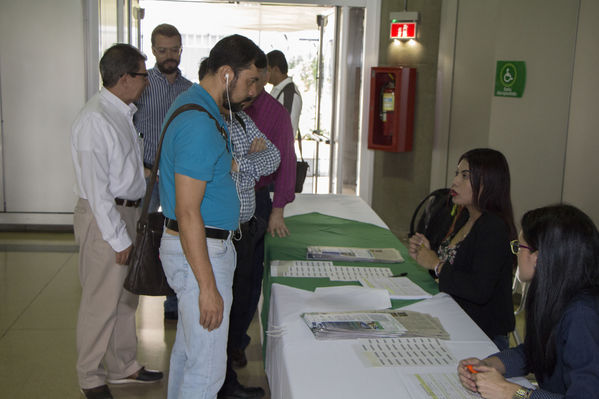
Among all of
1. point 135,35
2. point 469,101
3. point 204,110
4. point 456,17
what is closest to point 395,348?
point 204,110

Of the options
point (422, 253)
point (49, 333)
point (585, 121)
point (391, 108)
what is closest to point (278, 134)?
point (422, 253)

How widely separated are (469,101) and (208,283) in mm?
3912

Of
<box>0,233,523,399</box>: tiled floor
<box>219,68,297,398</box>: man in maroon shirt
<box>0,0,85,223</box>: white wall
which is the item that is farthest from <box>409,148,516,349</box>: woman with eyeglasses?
<box>0,0,85,223</box>: white wall

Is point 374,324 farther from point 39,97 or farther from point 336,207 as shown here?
point 39,97

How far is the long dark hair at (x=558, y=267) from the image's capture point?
1.54 metres

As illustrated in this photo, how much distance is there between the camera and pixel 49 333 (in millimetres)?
3812

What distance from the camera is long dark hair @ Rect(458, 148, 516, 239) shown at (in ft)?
8.22

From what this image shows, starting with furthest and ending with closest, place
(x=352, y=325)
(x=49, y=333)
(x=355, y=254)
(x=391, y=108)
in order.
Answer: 1. (x=391, y=108)
2. (x=49, y=333)
3. (x=355, y=254)
4. (x=352, y=325)

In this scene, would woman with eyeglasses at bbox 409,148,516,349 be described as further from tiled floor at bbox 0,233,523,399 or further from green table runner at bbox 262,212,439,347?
tiled floor at bbox 0,233,523,399

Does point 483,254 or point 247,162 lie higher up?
point 247,162

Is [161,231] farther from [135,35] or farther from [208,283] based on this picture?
[135,35]

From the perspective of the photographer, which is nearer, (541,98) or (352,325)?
(352,325)

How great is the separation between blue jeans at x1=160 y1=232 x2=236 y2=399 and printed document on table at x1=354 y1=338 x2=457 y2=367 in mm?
472

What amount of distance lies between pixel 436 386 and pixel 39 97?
18.0 feet
